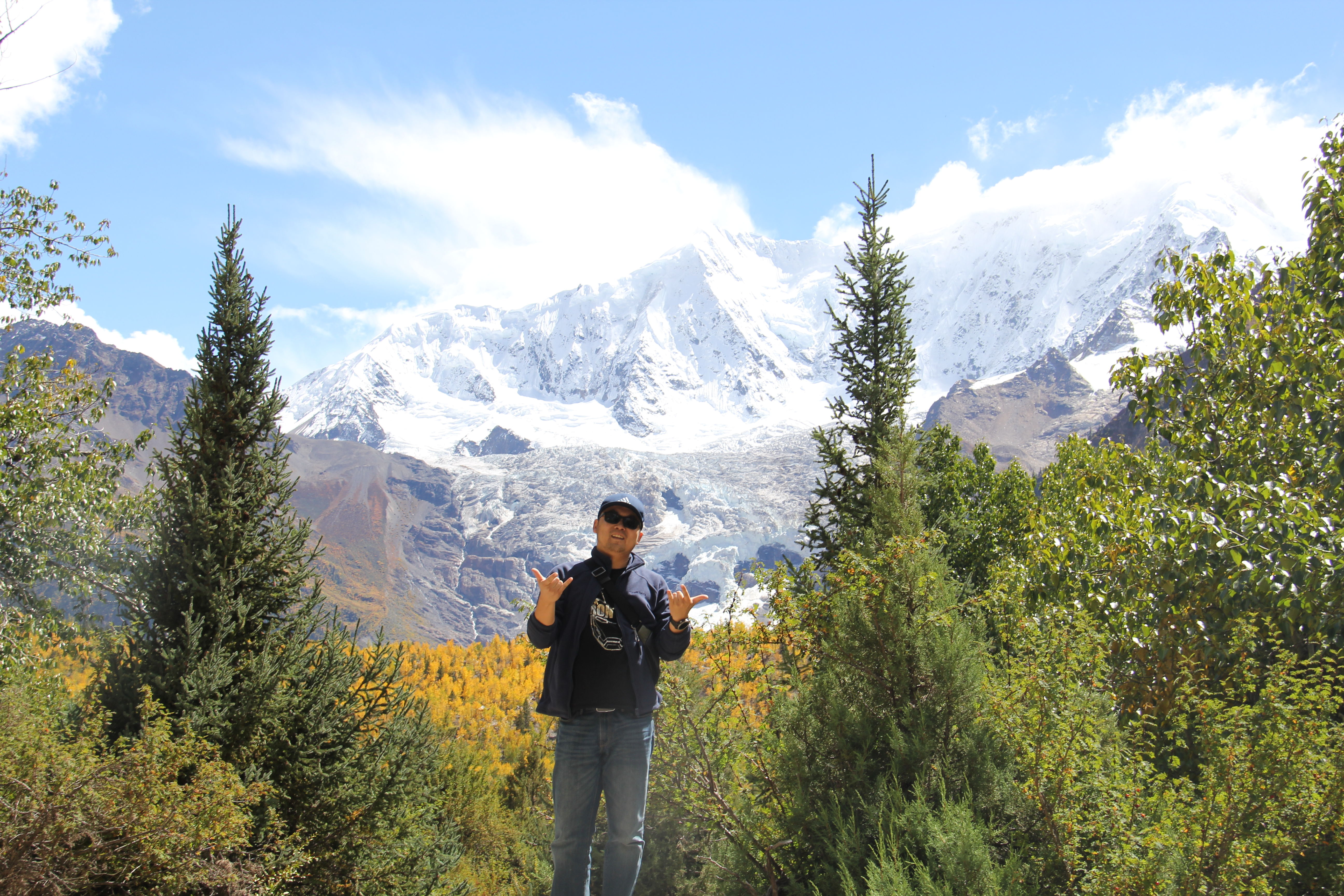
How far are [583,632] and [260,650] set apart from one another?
Answer: 14.3 feet

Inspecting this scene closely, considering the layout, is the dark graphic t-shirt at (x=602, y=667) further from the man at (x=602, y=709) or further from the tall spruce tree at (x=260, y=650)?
the tall spruce tree at (x=260, y=650)

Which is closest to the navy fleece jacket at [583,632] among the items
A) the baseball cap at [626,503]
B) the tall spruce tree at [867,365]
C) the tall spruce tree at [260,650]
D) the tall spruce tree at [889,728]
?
the baseball cap at [626,503]

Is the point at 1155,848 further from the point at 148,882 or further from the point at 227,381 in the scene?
the point at 227,381

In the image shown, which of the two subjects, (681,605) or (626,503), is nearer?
(681,605)

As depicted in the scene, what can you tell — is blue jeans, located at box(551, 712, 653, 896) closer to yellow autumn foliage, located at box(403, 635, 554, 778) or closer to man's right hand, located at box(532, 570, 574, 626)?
man's right hand, located at box(532, 570, 574, 626)

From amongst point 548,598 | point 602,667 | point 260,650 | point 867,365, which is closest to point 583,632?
point 602,667

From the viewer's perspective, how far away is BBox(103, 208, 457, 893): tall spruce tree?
6516 millimetres

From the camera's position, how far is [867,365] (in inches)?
648

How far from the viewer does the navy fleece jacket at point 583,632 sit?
13.6 ft

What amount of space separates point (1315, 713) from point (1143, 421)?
293 centimetres

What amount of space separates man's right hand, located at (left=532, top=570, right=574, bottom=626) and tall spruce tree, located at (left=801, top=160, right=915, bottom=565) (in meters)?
11.6

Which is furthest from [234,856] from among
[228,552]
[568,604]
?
[568,604]

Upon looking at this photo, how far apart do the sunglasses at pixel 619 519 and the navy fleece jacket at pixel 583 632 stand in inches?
7.6

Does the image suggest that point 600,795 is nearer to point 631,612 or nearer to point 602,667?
point 602,667
